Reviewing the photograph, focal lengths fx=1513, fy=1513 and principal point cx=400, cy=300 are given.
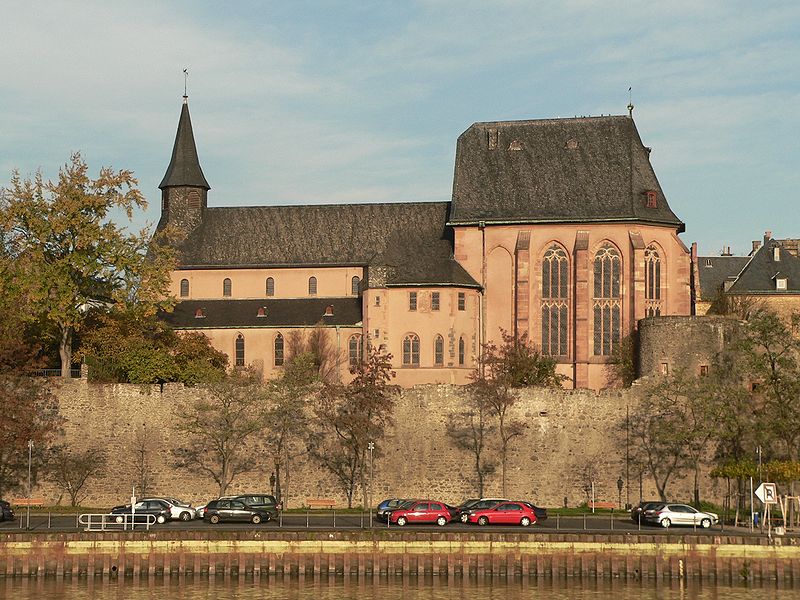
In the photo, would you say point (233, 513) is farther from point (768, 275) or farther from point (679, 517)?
point (768, 275)

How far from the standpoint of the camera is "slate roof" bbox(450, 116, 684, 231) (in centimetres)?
9856

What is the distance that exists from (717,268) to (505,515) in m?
74.7

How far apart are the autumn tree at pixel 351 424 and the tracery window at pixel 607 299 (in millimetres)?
22876

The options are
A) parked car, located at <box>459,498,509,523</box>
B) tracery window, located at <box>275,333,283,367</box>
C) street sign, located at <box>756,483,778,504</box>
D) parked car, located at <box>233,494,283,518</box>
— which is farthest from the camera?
tracery window, located at <box>275,333,283,367</box>

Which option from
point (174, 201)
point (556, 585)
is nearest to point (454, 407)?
point (556, 585)

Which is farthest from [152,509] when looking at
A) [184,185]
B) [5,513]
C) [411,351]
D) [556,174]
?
[184,185]

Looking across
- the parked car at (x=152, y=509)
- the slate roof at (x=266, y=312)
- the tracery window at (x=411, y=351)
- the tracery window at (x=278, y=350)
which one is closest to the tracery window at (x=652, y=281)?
the tracery window at (x=411, y=351)

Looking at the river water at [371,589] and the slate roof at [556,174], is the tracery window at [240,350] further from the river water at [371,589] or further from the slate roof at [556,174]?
the river water at [371,589]

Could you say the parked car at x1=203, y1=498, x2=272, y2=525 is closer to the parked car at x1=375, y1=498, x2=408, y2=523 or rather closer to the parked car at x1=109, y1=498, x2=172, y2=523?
the parked car at x1=109, y1=498, x2=172, y2=523

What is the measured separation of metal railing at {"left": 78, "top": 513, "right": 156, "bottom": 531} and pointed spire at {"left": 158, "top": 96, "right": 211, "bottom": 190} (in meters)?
46.1

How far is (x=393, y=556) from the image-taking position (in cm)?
6022

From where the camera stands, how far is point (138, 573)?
5966 cm

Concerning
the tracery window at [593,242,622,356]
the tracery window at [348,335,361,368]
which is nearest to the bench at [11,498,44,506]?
the tracery window at [348,335,361,368]

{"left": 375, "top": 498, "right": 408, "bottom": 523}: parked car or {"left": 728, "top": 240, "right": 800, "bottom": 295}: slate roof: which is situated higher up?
{"left": 728, "top": 240, "right": 800, "bottom": 295}: slate roof
